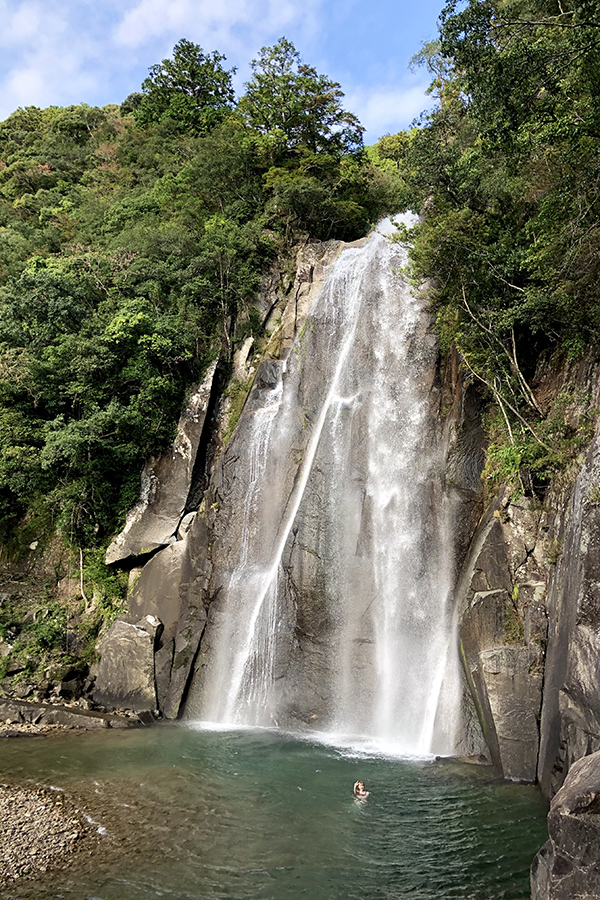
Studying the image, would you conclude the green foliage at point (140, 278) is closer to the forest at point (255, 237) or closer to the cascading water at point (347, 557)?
the forest at point (255, 237)

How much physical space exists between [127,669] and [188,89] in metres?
37.6

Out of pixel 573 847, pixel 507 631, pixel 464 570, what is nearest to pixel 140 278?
pixel 464 570

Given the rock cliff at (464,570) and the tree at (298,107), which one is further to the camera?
the tree at (298,107)

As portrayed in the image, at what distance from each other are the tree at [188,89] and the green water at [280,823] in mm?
36626

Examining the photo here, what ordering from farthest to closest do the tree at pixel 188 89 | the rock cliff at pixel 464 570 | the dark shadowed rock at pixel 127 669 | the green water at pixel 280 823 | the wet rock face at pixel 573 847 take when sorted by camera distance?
the tree at pixel 188 89 → the dark shadowed rock at pixel 127 669 → the rock cliff at pixel 464 570 → the green water at pixel 280 823 → the wet rock face at pixel 573 847

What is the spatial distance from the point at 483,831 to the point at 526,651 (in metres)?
3.54

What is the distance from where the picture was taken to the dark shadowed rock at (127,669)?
15.7 m

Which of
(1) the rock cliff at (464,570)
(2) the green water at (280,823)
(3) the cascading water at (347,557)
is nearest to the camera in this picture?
(2) the green water at (280,823)

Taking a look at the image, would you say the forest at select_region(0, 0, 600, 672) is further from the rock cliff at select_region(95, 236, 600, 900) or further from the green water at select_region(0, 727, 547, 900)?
the green water at select_region(0, 727, 547, 900)

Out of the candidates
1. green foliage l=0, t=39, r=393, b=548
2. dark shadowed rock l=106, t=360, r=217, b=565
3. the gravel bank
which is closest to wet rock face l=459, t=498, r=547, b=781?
the gravel bank

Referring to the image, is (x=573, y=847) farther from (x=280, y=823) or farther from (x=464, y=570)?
(x=464, y=570)

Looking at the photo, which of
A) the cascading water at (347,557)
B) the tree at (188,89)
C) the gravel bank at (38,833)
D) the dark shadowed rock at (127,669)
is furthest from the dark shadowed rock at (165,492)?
the tree at (188,89)

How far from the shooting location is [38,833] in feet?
29.5

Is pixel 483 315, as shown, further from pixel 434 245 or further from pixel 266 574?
pixel 266 574
